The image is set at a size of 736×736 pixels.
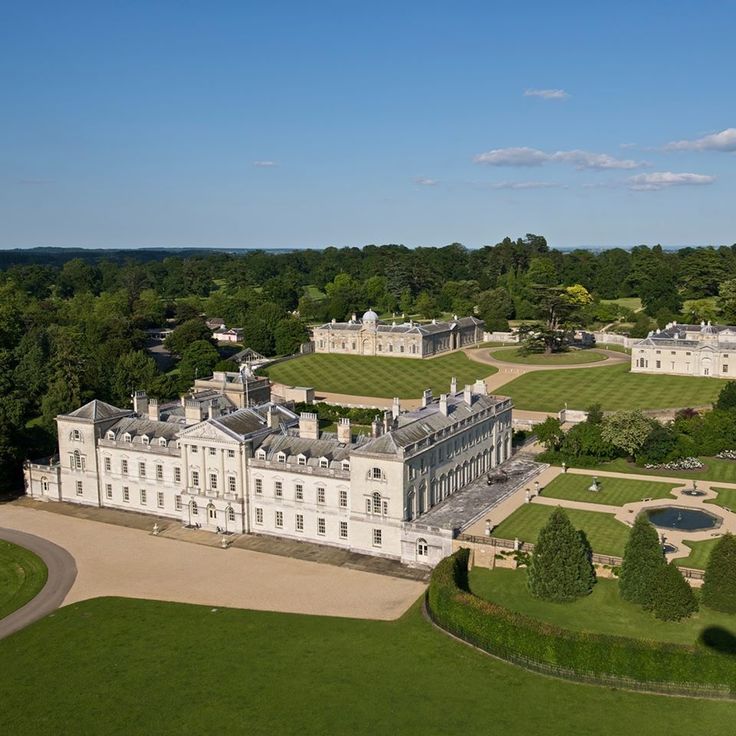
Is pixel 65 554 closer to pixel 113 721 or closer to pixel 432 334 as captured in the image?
pixel 113 721

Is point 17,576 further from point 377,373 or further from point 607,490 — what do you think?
point 377,373

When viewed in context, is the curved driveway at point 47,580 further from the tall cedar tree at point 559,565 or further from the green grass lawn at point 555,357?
the green grass lawn at point 555,357

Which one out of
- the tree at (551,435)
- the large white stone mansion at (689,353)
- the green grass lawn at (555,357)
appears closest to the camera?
the tree at (551,435)

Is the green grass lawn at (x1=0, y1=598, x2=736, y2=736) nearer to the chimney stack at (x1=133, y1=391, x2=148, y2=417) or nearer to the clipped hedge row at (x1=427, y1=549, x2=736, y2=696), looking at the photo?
the clipped hedge row at (x1=427, y1=549, x2=736, y2=696)

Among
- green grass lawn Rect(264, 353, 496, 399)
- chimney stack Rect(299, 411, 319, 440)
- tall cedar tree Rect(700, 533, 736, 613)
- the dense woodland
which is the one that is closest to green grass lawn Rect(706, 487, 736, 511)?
tall cedar tree Rect(700, 533, 736, 613)

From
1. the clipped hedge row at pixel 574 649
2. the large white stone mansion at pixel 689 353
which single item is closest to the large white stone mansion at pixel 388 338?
the large white stone mansion at pixel 689 353

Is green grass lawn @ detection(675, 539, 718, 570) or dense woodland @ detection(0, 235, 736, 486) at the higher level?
dense woodland @ detection(0, 235, 736, 486)
